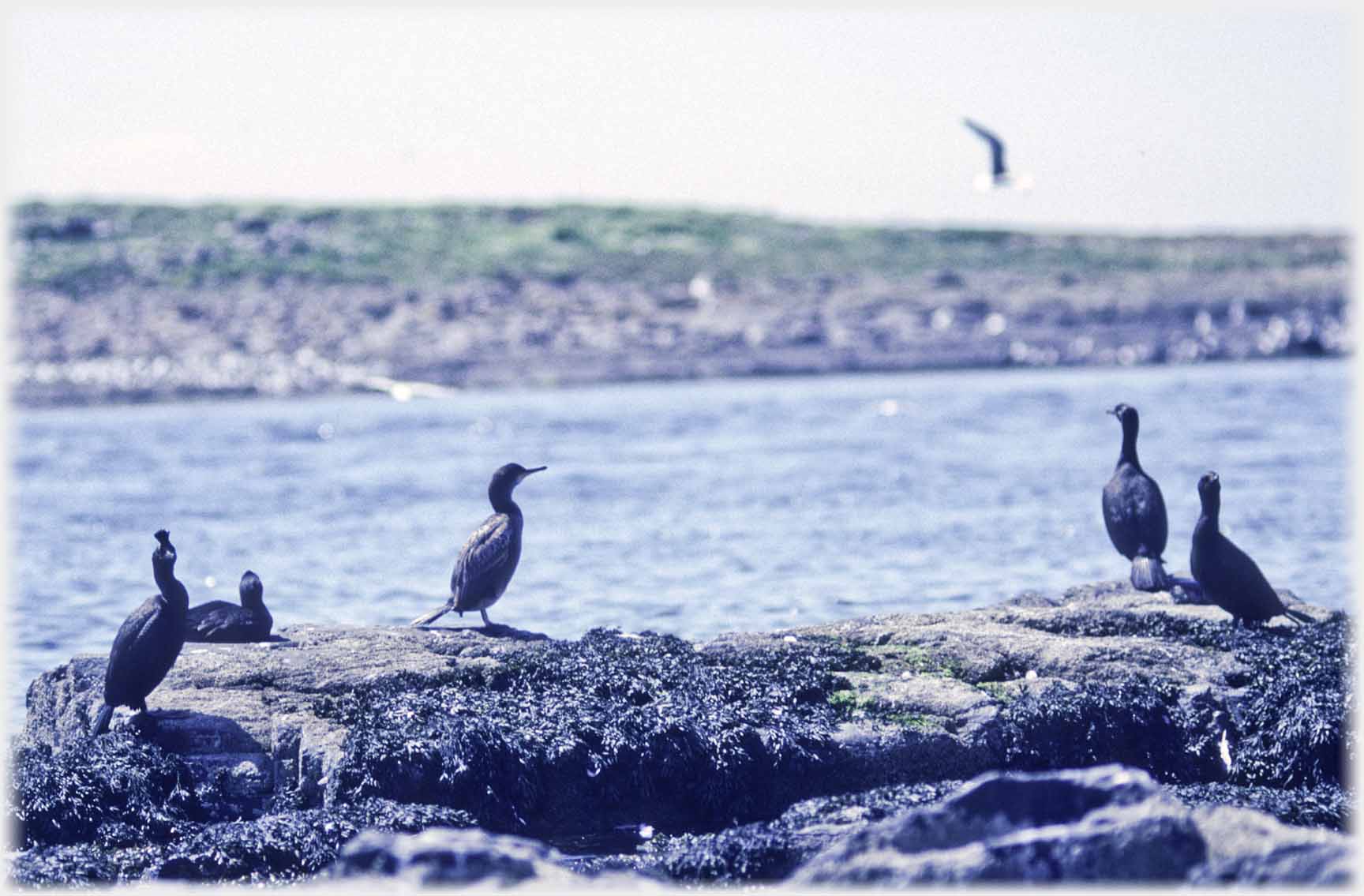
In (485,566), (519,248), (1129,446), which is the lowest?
(485,566)

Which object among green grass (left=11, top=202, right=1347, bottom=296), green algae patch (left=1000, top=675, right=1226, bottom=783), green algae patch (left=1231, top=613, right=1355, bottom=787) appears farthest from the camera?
green grass (left=11, top=202, right=1347, bottom=296)

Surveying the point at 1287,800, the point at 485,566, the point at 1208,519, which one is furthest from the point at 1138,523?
the point at 485,566

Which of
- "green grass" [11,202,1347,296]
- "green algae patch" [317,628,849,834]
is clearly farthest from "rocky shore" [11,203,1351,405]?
"green algae patch" [317,628,849,834]

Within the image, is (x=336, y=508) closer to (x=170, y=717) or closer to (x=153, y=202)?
(x=170, y=717)

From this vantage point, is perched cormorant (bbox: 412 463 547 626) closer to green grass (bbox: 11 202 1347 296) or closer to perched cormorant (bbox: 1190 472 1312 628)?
perched cormorant (bbox: 1190 472 1312 628)

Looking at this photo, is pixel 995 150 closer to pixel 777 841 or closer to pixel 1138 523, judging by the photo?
pixel 1138 523

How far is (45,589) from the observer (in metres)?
19.0

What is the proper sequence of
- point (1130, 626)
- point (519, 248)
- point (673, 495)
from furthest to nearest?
point (519, 248), point (673, 495), point (1130, 626)

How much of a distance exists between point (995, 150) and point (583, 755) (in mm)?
6992

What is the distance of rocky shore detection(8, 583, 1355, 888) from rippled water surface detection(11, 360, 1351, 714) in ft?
10.9

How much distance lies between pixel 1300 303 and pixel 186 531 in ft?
119

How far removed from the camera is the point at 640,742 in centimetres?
970

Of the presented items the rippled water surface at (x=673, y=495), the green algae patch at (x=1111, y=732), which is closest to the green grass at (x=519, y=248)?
the rippled water surface at (x=673, y=495)

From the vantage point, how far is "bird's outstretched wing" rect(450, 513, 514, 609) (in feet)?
40.1
